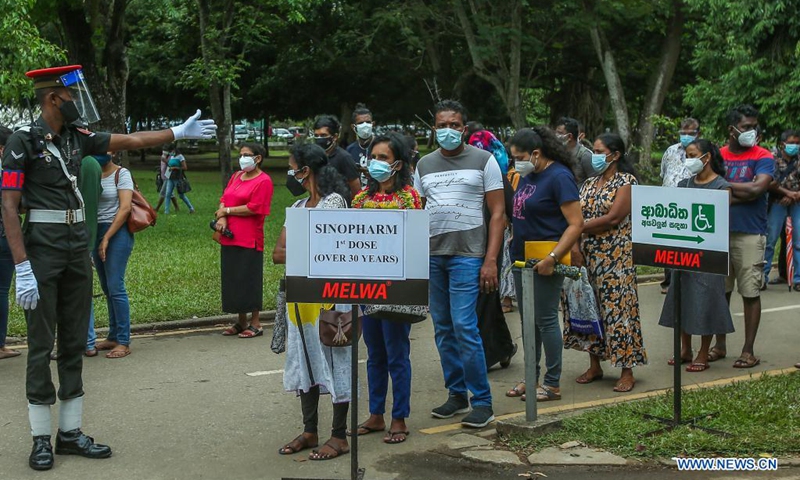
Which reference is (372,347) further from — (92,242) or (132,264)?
(132,264)

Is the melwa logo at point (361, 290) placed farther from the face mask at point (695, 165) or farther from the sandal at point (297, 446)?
the face mask at point (695, 165)

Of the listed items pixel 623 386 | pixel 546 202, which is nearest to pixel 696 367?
pixel 623 386

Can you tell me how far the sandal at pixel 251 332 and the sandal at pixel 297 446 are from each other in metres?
3.87

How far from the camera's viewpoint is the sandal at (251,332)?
10334 millimetres

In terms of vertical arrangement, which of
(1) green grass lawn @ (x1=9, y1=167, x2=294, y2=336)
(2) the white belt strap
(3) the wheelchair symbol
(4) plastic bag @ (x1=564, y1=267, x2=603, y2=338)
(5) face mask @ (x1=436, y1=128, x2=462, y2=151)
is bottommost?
(1) green grass lawn @ (x1=9, y1=167, x2=294, y2=336)

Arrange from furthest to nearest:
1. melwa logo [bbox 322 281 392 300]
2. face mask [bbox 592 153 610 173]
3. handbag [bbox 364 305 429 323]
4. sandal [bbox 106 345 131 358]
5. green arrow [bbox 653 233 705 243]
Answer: sandal [bbox 106 345 131 358], face mask [bbox 592 153 610 173], green arrow [bbox 653 233 705 243], handbag [bbox 364 305 429 323], melwa logo [bbox 322 281 392 300]

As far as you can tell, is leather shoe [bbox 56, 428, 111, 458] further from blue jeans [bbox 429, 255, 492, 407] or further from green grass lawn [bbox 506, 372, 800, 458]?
green grass lawn [bbox 506, 372, 800, 458]

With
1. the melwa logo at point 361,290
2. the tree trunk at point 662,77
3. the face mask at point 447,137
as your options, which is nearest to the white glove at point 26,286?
the melwa logo at point 361,290

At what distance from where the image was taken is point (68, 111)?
6184 millimetres

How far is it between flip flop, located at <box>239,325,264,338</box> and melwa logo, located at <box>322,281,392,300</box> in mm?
4946

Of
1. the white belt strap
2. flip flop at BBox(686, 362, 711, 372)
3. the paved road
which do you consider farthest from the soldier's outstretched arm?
flip flop at BBox(686, 362, 711, 372)

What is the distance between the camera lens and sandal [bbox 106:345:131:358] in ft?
30.5

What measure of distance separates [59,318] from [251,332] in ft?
13.3

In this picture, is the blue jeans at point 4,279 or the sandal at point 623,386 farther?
the blue jeans at point 4,279
